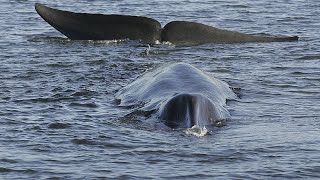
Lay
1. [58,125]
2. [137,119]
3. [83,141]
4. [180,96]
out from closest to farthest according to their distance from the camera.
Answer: [83,141] < [180,96] < [58,125] < [137,119]

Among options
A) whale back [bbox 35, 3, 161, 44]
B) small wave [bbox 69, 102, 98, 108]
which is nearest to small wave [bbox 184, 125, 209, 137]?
small wave [bbox 69, 102, 98, 108]

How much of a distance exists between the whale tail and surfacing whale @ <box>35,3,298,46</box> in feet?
20.2

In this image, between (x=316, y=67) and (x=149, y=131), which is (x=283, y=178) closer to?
(x=149, y=131)

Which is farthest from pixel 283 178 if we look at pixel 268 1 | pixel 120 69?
pixel 268 1

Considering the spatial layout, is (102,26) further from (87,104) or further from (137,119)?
(137,119)

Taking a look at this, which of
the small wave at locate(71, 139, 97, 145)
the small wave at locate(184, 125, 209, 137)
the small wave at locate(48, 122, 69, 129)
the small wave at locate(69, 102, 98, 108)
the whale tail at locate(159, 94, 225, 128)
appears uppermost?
the whale tail at locate(159, 94, 225, 128)

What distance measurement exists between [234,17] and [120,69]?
865 cm

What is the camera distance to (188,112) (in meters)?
10.2

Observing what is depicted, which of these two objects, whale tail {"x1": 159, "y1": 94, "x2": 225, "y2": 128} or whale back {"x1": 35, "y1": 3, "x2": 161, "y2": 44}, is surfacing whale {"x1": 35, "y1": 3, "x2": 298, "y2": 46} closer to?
whale back {"x1": 35, "y1": 3, "x2": 161, "y2": 44}

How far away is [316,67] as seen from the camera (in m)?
15.8

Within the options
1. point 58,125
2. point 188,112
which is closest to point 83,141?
point 58,125

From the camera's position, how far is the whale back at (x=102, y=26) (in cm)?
1698

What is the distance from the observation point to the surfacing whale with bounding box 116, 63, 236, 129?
10312 millimetres

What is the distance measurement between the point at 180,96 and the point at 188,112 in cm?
25
